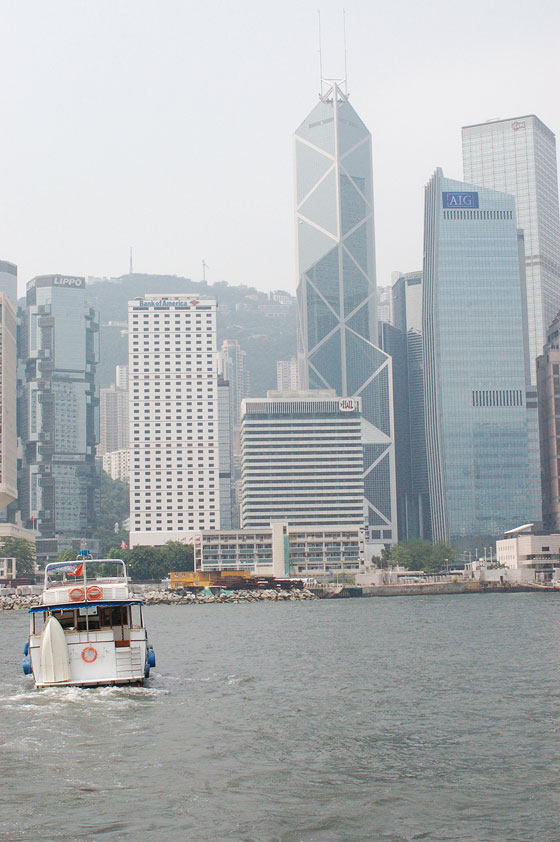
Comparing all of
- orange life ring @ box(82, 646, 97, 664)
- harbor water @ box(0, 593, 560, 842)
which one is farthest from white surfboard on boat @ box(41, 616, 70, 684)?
harbor water @ box(0, 593, 560, 842)

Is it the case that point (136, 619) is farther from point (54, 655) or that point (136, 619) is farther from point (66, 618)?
point (54, 655)

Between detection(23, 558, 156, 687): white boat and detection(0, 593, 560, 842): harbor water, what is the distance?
1.36 m

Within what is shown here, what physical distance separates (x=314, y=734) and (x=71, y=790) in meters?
11.9

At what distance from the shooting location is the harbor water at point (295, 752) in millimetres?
28344

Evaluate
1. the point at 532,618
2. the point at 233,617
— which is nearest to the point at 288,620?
the point at 233,617

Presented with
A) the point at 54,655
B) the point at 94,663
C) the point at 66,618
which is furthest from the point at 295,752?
the point at 66,618

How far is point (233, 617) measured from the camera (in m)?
136

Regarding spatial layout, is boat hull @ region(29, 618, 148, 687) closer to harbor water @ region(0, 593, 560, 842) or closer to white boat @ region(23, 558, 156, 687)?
white boat @ region(23, 558, 156, 687)

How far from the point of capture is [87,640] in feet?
177

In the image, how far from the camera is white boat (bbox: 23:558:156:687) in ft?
173

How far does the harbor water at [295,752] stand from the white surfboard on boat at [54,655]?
1.45 m

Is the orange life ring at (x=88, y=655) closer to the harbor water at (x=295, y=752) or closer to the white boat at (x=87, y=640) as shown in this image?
the white boat at (x=87, y=640)

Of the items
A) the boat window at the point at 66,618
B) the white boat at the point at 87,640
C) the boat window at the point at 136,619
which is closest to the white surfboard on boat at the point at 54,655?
the white boat at the point at 87,640

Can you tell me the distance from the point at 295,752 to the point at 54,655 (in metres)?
19.2
